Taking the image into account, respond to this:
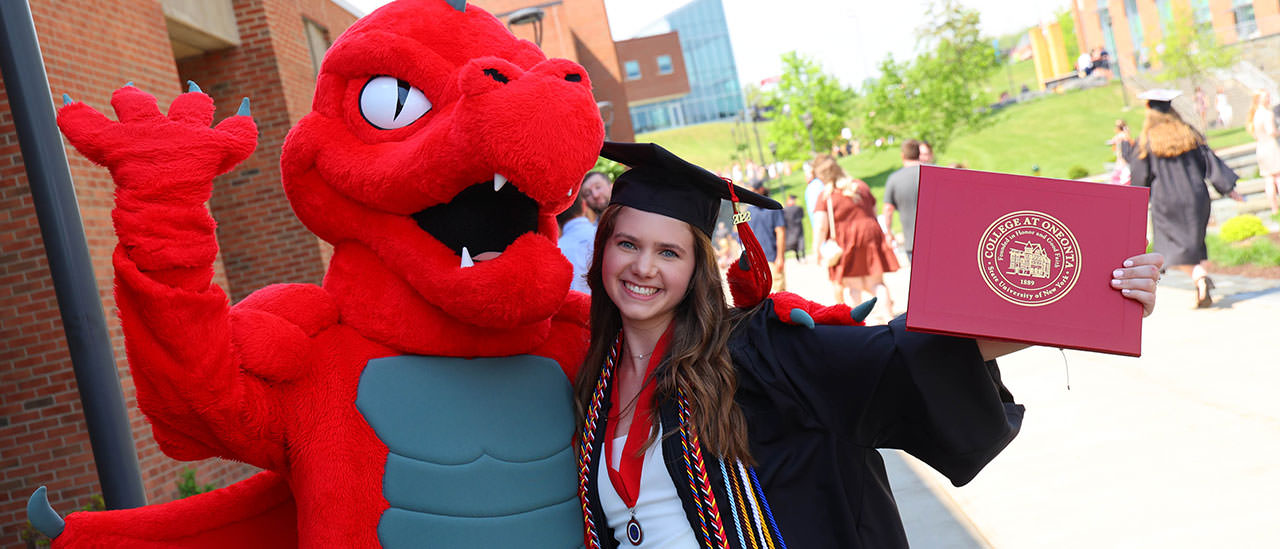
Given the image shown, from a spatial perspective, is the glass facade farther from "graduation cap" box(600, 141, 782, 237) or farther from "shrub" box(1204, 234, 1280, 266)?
"graduation cap" box(600, 141, 782, 237)

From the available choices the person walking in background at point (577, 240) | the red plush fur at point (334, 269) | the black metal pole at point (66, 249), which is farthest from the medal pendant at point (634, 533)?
the person walking in background at point (577, 240)

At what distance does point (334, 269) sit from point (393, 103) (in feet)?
1.43

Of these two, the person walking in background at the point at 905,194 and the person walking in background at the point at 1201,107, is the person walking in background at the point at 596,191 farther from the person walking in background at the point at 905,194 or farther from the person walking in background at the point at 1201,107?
the person walking in background at the point at 1201,107

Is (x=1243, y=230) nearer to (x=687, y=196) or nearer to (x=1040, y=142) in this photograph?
(x=687, y=196)

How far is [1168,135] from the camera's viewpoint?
8195mm

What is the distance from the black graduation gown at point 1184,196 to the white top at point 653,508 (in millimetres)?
7251

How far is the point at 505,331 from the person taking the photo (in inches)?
90.8

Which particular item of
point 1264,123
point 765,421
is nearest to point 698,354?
point 765,421

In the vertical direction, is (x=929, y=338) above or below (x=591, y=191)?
below

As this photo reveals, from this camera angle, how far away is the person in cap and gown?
812 cm

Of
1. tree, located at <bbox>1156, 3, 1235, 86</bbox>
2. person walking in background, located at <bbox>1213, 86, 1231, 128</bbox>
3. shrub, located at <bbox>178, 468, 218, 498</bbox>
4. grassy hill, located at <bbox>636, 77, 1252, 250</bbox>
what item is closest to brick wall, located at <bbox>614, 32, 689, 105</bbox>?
grassy hill, located at <bbox>636, 77, 1252, 250</bbox>

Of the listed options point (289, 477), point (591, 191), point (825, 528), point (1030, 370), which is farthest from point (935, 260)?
point (1030, 370)

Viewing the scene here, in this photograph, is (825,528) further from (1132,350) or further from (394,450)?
(394,450)

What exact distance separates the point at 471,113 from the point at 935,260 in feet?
3.20
